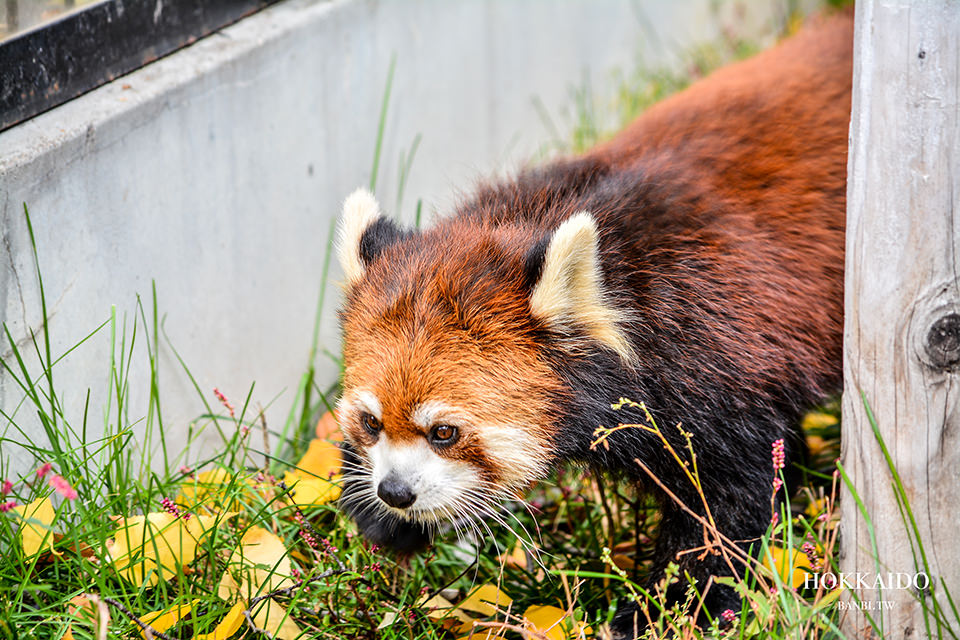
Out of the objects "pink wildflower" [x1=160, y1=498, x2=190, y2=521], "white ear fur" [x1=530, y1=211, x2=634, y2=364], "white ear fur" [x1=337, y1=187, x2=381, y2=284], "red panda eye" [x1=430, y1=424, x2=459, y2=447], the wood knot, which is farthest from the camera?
"white ear fur" [x1=337, y1=187, x2=381, y2=284]

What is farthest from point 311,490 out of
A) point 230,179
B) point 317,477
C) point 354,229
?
point 230,179

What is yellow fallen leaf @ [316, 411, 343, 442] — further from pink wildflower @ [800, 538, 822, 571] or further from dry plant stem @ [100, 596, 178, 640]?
pink wildflower @ [800, 538, 822, 571]

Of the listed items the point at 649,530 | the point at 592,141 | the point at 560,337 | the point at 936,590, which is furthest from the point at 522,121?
the point at 936,590

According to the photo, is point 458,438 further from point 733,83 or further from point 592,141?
point 592,141

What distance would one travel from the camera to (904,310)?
229cm

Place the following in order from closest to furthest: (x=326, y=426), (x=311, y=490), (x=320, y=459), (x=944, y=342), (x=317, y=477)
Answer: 1. (x=944, y=342)
2. (x=317, y=477)
3. (x=311, y=490)
4. (x=320, y=459)
5. (x=326, y=426)

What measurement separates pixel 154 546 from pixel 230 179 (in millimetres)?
1462

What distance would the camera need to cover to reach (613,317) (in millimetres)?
2609

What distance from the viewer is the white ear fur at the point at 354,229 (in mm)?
2834

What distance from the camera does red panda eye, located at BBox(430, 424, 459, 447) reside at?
257 cm

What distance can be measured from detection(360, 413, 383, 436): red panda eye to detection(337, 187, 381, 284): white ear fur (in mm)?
424

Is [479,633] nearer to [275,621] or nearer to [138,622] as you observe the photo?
[275,621]

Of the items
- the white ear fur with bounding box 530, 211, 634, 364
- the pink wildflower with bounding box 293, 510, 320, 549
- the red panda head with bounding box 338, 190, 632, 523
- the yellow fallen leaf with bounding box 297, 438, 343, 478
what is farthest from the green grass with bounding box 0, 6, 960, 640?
the white ear fur with bounding box 530, 211, 634, 364

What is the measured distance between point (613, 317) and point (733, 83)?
57.0 inches
